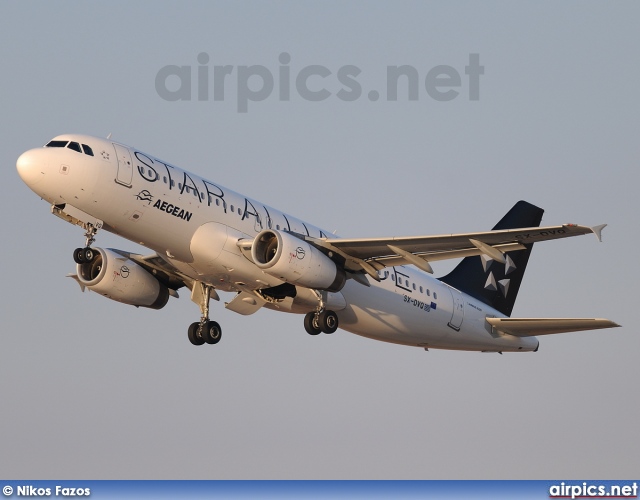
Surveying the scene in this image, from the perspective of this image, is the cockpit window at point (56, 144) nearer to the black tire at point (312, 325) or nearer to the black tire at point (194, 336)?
the black tire at point (194, 336)

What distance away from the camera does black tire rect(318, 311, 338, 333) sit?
44.1 meters

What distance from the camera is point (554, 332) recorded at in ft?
160

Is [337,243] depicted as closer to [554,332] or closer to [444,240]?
[444,240]

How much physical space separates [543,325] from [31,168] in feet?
71.7

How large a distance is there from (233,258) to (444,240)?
746 centimetres

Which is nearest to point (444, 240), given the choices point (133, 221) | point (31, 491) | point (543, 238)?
point (543, 238)

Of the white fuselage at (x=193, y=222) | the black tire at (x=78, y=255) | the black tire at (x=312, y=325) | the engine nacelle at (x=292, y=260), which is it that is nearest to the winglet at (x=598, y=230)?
the engine nacelle at (x=292, y=260)

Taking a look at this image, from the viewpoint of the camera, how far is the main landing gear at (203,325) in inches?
1804

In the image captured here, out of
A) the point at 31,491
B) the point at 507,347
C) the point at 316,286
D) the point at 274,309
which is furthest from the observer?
the point at 507,347

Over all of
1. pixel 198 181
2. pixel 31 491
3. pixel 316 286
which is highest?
pixel 198 181

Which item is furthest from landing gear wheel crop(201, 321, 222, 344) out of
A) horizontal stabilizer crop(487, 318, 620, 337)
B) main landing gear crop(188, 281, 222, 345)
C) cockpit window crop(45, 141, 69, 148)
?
horizontal stabilizer crop(487, 318, 620, 337)

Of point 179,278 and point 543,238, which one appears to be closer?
point 543,238

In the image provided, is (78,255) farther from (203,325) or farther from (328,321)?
(328,321)

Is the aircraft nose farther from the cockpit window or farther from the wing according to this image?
the wing
